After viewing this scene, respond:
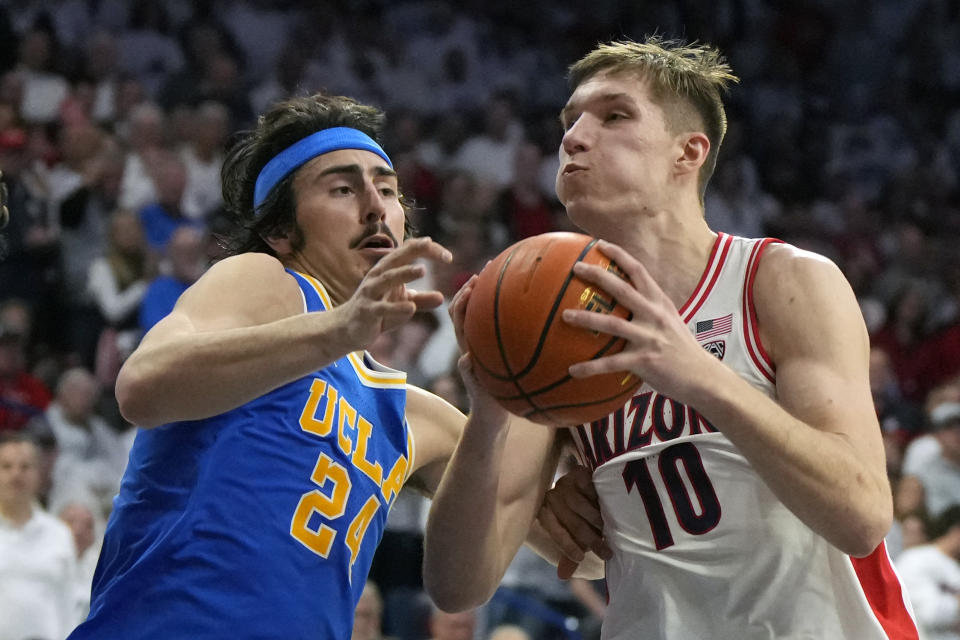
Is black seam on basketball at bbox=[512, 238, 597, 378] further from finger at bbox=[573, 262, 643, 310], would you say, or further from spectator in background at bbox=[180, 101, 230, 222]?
spectator in background at bbox=[180, 101, 230, 222]

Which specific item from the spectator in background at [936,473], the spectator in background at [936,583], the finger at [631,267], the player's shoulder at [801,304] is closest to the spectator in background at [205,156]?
the spectator in background at [936,473]

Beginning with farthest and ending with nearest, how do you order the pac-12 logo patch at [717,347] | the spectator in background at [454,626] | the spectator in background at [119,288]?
the spectator in background at [119,288] → the spectator in background at [454,626] → the pac-12 logo patch at [717,347]

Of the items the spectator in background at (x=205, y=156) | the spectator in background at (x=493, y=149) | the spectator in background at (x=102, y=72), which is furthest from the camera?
the spectator in background at (x=493, y=149)

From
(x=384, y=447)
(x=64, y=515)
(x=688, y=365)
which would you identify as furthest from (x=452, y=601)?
(x=64, y=515)

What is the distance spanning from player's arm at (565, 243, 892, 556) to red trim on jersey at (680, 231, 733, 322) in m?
0.14

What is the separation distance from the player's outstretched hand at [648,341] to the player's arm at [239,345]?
361mm

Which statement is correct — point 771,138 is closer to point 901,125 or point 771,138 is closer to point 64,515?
point 901,125

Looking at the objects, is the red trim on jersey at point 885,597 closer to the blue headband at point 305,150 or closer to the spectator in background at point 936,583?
the blue headband at point 305,150

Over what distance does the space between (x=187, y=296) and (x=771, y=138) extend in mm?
Answer: 10196

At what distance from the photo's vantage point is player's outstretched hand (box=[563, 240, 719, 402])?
7.54 ft

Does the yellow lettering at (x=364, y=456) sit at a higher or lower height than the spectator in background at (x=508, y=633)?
higher

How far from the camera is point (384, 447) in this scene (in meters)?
3.21

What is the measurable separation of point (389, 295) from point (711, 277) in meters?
0.87

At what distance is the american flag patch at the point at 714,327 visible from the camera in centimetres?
293
